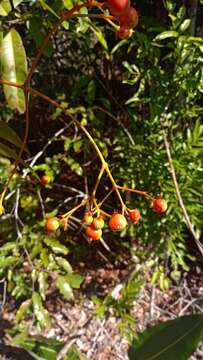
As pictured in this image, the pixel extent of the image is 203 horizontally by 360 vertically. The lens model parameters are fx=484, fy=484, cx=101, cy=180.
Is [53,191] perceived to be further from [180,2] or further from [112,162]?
[180,2]

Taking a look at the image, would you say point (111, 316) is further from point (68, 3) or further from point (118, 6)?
point (118, 6)

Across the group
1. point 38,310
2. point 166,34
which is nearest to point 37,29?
point 166,34

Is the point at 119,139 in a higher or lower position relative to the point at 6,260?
higher

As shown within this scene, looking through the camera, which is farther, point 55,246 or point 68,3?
point 55,246

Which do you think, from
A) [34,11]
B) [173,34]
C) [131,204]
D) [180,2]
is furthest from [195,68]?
[131,204]

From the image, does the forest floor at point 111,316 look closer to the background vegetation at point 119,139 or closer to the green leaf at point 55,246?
the background vegetation at point 119,139

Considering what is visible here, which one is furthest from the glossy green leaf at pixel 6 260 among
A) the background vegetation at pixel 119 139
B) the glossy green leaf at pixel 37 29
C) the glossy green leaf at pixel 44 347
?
the glossy green leaf at pixel 37 29
